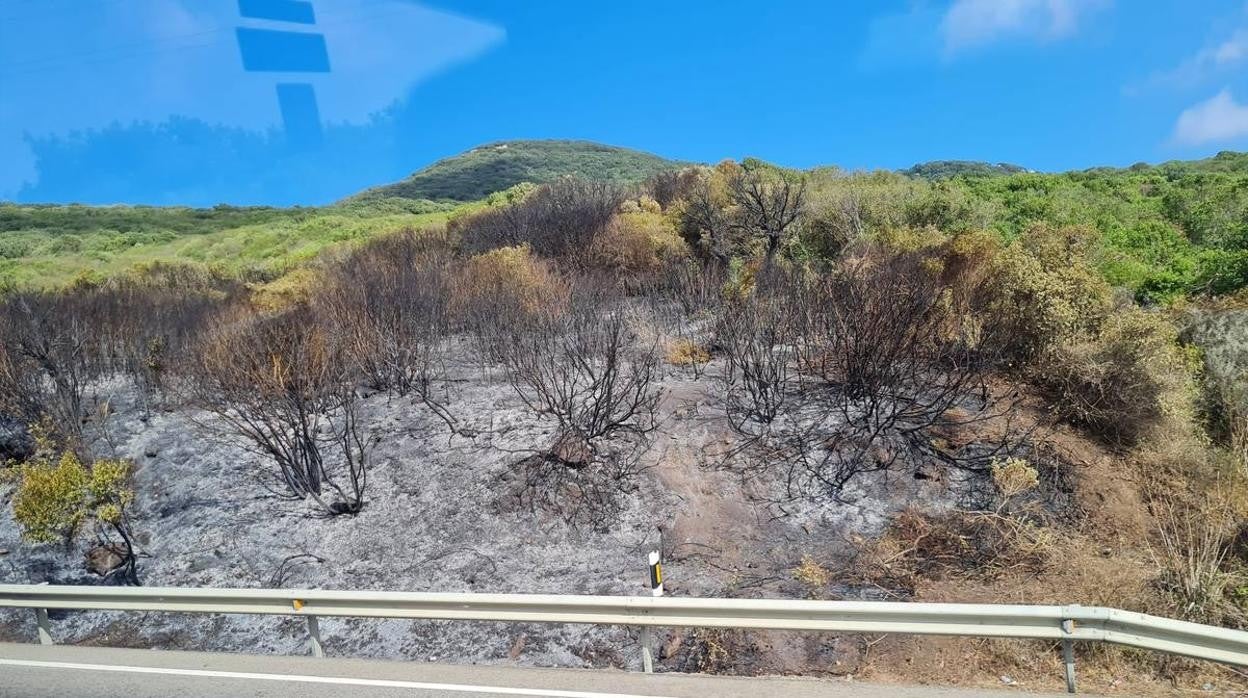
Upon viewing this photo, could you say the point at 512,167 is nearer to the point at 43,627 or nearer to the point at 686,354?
the point at 686,354

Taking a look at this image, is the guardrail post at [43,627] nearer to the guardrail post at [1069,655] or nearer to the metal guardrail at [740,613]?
the metal guardrail at [740,613]

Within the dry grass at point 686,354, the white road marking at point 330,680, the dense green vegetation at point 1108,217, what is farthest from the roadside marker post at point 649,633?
the dense green vegetation at point 1108,217

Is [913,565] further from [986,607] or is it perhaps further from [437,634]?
[437,634]

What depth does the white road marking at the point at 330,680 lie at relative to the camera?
5270 millimetres

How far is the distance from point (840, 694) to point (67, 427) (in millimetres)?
15305

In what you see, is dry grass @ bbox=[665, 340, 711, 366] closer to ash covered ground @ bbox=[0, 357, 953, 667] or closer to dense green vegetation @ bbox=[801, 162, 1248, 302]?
ash covered ground @ bbox=[0, 357, 953, 667]

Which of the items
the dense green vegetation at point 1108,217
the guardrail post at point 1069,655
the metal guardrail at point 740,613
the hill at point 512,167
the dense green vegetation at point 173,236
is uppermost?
the hill at point 512,167

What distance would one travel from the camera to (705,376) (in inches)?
557

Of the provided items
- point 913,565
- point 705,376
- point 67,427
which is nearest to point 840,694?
point 913,565

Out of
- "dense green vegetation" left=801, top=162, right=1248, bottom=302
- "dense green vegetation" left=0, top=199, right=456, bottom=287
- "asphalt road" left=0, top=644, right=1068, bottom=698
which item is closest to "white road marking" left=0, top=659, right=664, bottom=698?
"asphalt road" left=0, top=644, right=1068, bottom=698

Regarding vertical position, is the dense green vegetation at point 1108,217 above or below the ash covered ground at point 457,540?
above

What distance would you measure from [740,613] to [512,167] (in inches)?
3341

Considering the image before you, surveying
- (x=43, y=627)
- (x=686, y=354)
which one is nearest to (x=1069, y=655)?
(x=43, y=627)

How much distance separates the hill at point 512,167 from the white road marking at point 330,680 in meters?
67.1
